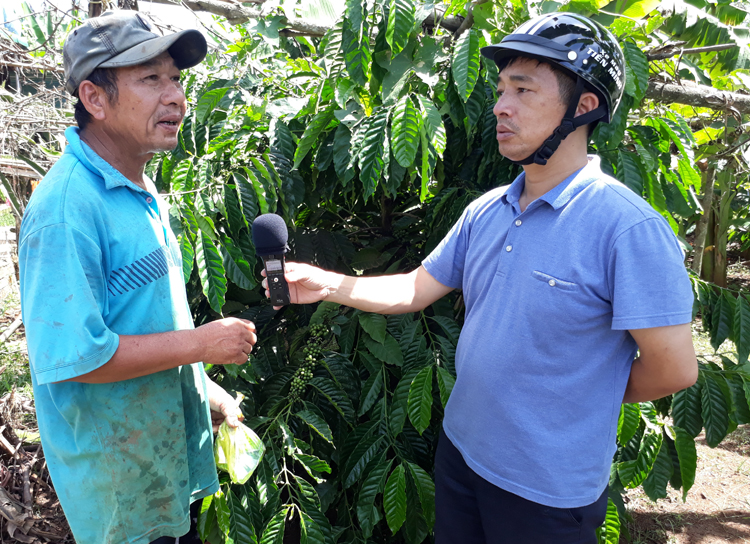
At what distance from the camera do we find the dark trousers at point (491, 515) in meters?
1.38

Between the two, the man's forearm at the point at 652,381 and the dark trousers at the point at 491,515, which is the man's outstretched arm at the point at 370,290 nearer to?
the dark trousers at the point at 491,515

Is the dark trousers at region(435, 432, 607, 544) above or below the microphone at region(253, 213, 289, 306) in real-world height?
below

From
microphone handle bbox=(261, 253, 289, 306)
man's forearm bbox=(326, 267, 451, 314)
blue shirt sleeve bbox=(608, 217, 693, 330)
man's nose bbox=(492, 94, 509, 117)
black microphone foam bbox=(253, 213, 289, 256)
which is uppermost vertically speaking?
man's nose bbox=(492, 94, 509, 117)

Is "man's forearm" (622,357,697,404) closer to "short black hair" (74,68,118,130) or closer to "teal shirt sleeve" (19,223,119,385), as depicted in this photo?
"teal shirt sleeve" (19,223,119,385)

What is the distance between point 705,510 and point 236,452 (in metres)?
3.06

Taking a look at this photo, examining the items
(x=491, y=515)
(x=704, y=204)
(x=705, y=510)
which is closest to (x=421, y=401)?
(x=491, y=515)

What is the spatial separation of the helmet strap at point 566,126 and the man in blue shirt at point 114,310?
866mm

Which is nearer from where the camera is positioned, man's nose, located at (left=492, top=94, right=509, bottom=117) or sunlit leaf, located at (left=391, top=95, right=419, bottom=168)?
man's nose, located at (left=492, top=94, right=509, bottom=117)

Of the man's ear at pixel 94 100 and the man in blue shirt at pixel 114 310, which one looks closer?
the man in blue shirt at pixel 114 310

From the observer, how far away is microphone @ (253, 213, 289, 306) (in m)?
1.47

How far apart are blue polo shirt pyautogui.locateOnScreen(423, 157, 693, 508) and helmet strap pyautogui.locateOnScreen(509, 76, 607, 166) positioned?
0.30ft

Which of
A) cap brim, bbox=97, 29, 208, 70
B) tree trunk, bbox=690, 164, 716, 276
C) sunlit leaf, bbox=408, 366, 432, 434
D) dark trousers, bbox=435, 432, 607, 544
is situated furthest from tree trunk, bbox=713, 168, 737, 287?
cap brim, bbox=97, 29, 208, 70

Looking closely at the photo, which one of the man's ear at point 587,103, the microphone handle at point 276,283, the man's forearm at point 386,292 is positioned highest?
the man's ear at point 587,103

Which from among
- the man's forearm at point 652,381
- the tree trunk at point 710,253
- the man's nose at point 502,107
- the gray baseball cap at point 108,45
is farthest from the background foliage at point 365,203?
the tree trunk at point 710,253
